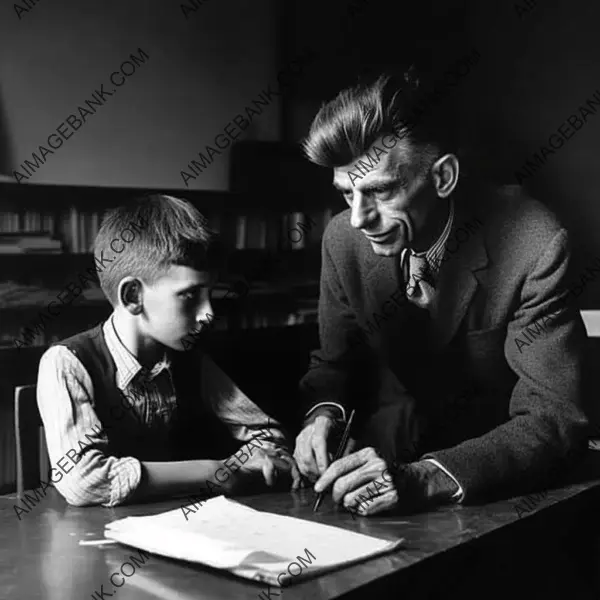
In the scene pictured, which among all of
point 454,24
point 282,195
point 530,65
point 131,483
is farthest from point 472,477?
point 454,24

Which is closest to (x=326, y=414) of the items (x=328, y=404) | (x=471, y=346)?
(x=328, y=404)

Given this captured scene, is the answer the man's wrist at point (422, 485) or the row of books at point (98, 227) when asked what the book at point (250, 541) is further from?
the row of books at point (98, 227)

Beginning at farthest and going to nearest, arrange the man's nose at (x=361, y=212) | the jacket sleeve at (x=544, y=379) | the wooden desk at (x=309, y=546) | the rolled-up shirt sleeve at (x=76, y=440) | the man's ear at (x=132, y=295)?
1. the man's nose at (x=361, y=212)
2. the jacket sleeve at (x=544, y=379)
3. the man's ear at (x=132, y=295)
4. the rolled-up shirt sleeve at (x=76, y=440)
5. the wooden desk at (x=309, y=546)

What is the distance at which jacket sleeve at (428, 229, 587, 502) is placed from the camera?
1.63 m

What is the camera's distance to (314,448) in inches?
67.7

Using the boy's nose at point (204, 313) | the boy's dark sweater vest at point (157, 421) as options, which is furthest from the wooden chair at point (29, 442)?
the boy's nose at point (204, 313)

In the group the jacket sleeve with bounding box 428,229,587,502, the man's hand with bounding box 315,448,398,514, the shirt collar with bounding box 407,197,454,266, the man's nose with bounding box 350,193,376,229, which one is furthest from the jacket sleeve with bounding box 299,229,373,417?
the man's hand with bounding box 315,448,398,514

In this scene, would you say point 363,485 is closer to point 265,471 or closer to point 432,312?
point 265,471

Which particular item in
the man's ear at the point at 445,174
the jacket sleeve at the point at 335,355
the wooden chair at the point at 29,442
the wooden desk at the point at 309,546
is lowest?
the wooden desk at the point at 309,546

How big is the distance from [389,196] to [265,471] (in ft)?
2.07

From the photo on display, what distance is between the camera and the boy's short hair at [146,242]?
1532mm

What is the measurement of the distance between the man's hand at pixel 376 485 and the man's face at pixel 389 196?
54cm

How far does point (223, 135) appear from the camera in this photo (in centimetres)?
175

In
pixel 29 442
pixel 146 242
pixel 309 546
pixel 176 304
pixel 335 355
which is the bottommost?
pixel 309 546
